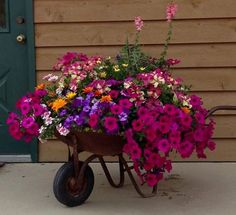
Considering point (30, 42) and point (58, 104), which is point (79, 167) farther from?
point (30, 42)

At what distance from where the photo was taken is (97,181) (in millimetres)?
4113

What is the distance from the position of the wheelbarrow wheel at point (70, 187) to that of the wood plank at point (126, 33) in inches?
57.9

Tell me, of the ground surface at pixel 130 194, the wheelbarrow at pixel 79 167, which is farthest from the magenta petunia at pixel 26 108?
the ground surface at pixel 130 194

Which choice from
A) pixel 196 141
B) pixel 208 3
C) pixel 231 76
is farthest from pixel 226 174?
pixel 208 3

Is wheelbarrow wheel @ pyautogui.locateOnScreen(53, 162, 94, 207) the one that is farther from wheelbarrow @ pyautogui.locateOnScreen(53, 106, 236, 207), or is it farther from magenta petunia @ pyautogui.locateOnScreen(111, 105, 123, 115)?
magenta petunia @ pyautogui.locateOnScreen(111, 105, 123, 115)

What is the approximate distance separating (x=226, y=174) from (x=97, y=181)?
1068mm

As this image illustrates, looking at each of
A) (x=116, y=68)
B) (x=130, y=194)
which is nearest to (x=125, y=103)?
(x=116, y=68)

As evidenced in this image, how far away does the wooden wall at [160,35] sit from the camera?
4.46 meters

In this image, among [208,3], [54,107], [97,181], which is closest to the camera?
[54,107]

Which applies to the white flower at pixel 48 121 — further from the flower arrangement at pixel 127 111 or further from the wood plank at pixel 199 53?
the wood plank at pixel 199 53

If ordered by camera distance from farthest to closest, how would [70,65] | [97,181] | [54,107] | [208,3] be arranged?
[208,3] < [97,181] < [70,65] < [54,107]

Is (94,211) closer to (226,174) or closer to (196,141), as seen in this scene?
(196,141)

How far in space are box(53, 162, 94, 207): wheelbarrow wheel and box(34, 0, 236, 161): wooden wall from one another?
4.65ft

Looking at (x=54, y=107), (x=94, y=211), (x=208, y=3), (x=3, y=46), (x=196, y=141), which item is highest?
(x=208, y=3)
